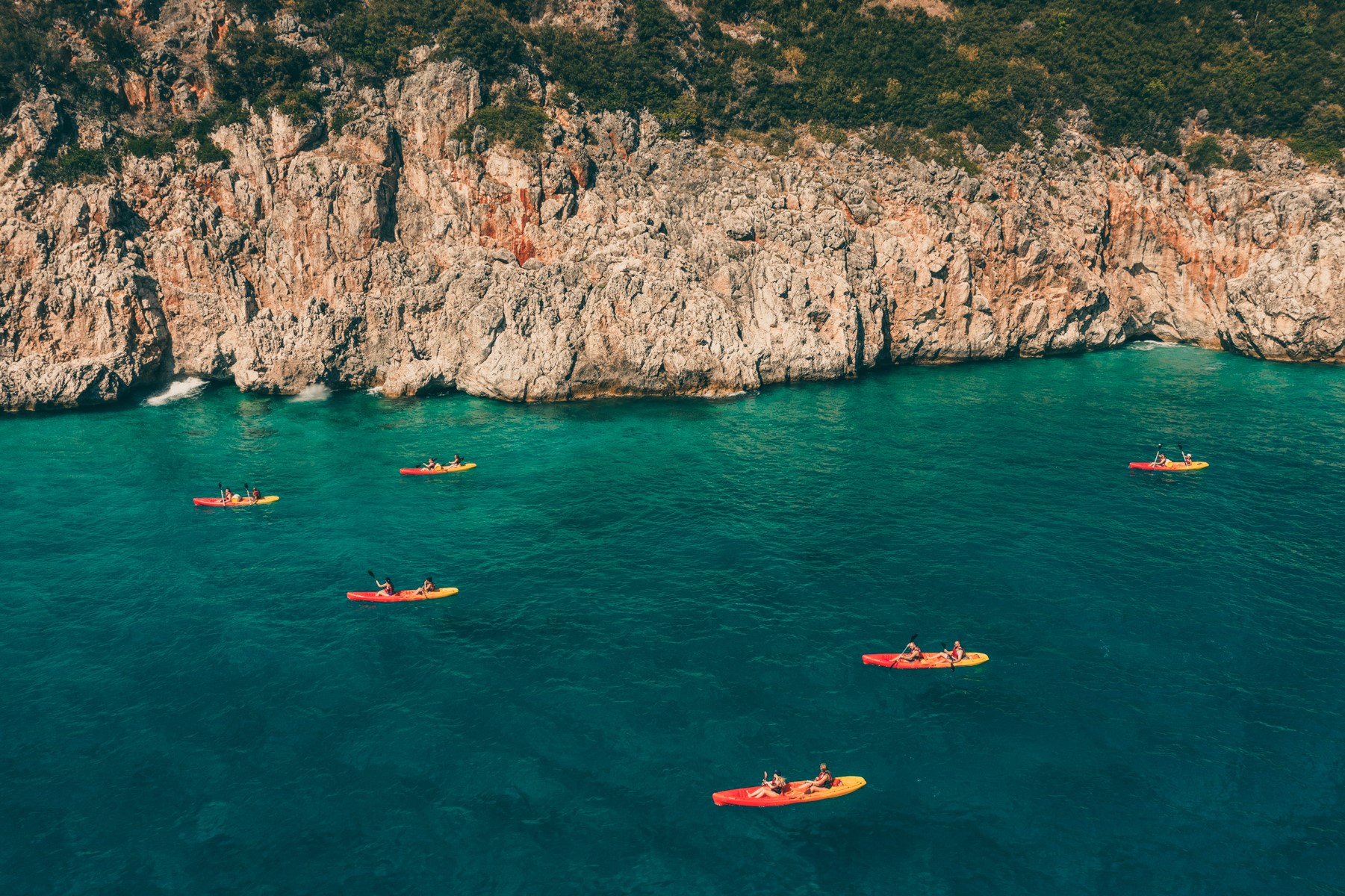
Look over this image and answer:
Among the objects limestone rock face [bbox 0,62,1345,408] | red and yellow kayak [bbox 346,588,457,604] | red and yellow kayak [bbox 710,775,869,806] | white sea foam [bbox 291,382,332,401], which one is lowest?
red and yellow kayak [bbox 710,775,869,806]

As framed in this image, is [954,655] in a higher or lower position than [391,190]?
lower

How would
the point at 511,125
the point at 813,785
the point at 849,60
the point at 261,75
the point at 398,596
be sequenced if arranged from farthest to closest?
the point at 849,60 < the point at 261,75 < the point at 511,125 < the point at 398,596 < the point at 813,785

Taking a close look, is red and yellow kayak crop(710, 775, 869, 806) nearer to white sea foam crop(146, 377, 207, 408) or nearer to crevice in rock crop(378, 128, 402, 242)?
crevice in rock crop(378, 128, 402, 242)

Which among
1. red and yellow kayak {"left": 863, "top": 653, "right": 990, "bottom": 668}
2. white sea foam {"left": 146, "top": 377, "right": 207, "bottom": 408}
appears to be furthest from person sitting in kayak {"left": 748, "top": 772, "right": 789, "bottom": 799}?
white sea foam {"left": 146, "top": 377, "right": 207, "bottom": 408}

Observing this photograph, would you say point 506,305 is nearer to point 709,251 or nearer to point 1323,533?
point 709,251

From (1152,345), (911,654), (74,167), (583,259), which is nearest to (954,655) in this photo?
(911,654)

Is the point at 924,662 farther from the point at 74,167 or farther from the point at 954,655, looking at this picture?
the point at 74,167

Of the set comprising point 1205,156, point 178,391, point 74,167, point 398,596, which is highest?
point 1205,156
